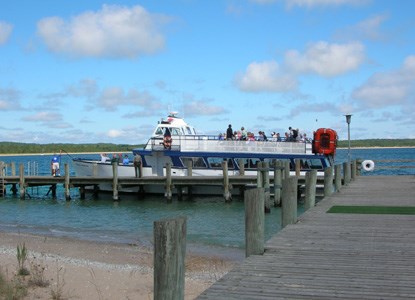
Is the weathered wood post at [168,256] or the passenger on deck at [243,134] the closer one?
the weathered wood post at [168,256]

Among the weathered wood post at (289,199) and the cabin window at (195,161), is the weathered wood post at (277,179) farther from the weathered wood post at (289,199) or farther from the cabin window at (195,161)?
the weathered wood post at (289,199)

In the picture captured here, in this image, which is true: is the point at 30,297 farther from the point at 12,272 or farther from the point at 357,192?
the point at 357,192

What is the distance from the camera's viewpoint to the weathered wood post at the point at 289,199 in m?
9.20

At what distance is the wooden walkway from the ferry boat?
1984cm

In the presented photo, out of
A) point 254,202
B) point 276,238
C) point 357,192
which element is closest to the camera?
point 254,202

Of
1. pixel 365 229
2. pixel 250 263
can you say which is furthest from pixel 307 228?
pixel 250 263

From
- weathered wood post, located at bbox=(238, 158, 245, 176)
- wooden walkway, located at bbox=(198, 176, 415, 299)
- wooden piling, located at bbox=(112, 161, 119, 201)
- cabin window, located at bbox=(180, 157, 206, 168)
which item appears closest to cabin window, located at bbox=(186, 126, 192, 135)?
cabin window, located at bbox=(180, 157, 206, 168)

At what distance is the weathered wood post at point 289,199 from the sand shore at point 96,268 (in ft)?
7.75

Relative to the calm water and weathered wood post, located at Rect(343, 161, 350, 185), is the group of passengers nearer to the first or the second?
the calm water

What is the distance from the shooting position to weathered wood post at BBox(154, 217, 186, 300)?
4.24 metres

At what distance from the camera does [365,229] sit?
926cm

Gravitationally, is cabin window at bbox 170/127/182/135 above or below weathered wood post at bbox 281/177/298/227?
above

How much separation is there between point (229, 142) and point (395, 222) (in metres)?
21.6

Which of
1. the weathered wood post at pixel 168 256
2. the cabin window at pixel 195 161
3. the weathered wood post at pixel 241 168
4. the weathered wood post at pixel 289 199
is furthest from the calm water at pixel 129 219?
the weathered wood post at pixel 168 256
